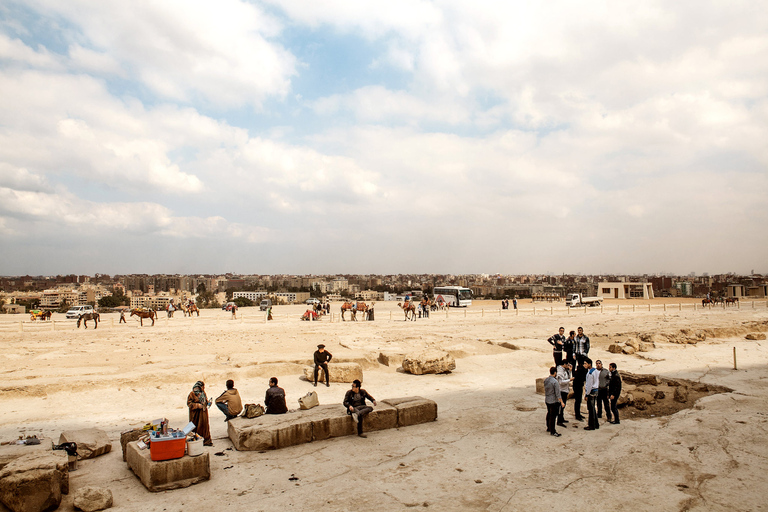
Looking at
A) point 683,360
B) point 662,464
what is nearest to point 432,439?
point 662,464

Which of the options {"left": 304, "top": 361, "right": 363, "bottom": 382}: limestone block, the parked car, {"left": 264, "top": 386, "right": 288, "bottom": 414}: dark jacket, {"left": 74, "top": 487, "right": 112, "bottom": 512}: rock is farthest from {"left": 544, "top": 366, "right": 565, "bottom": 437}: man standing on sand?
the parked car

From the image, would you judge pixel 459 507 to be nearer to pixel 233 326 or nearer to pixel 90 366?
pixel 90 366

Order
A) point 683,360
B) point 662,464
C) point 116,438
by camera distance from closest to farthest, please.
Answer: point 662,464 → point 116,438 → point 683,360

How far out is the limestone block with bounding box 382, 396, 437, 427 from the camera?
1020 centimetres

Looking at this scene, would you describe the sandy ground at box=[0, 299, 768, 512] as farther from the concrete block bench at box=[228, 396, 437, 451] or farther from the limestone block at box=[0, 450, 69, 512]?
the limestone block at box=[0, 450, 69, 512]

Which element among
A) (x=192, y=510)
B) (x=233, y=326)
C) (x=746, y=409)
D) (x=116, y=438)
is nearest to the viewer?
(x=192, y=510)

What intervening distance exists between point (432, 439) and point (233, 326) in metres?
25.4

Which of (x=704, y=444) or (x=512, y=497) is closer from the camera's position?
(x=512, y=497)

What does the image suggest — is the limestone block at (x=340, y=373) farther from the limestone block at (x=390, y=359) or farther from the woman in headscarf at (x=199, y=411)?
the woman in headscarf at (x=199, y=411)

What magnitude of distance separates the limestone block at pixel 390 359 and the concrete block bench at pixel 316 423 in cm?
722

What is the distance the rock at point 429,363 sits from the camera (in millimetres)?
16188

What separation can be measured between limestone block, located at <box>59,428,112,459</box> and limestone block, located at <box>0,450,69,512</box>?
1.73 m

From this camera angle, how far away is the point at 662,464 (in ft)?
25.7

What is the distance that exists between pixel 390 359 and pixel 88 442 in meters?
11.6
